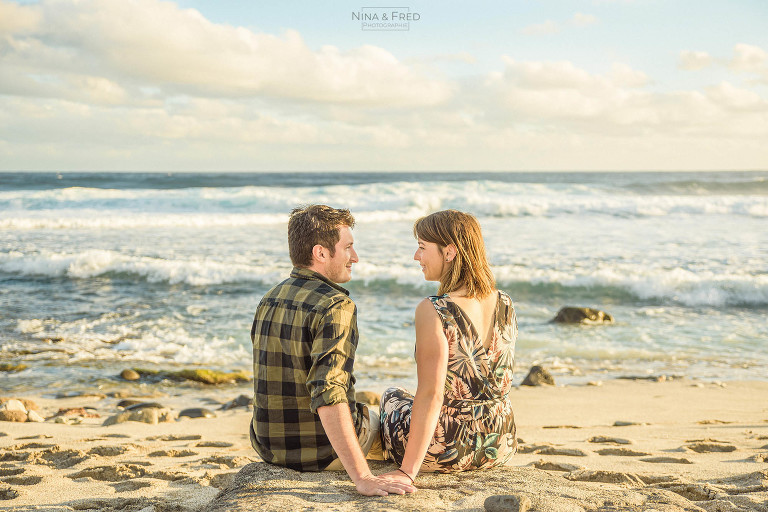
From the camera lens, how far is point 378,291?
12.0 m

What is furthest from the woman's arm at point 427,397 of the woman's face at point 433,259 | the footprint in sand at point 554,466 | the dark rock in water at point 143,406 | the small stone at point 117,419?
the dark rock in water at point 143,406

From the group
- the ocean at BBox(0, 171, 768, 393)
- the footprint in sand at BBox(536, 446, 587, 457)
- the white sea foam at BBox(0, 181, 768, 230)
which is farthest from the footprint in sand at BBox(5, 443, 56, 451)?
the white sea foam at BBox(0, 181, 768, 230)

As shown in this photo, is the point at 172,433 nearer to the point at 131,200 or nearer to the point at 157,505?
the point at 157,505

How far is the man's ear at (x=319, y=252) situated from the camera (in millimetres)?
2855

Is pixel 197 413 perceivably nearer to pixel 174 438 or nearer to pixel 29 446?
pixel 174 438

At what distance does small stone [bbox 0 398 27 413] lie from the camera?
18.9ft

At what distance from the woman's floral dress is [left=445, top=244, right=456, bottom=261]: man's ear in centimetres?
19

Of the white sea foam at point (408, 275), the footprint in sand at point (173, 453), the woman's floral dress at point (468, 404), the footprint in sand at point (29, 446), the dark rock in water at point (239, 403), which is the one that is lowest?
the dark rock in water at point (239, 403)

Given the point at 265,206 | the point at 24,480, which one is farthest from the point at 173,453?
the point at 265,206

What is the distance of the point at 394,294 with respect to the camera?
11.8m

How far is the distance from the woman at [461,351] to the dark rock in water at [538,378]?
3.91 metres

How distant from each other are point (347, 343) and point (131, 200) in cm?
2972

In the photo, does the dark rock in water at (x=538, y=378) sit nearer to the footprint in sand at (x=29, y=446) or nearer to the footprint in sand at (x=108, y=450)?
the footprint in sand at (x=108, y=450)

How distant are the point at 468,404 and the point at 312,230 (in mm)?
1100
